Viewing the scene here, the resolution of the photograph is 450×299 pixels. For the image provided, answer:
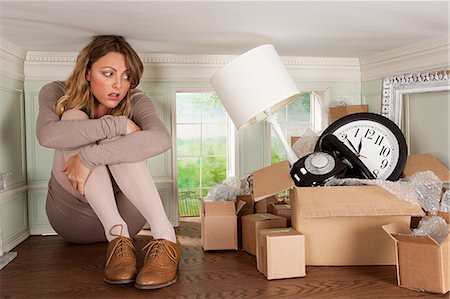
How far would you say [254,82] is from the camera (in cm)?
240

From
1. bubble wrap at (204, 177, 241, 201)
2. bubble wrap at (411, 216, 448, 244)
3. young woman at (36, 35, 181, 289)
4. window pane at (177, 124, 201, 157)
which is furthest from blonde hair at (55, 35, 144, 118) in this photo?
window pane at (177, 124, 201, 157)

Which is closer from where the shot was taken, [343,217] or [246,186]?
[343,217]

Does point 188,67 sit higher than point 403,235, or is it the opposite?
point 188,67

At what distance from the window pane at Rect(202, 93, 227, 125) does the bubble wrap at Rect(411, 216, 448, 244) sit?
322cm

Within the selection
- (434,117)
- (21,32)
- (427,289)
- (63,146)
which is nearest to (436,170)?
(434,117)

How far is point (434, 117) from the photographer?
2852mm

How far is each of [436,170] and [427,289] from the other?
0.85 m

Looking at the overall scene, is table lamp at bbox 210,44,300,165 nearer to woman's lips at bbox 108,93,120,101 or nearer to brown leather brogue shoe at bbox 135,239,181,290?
woman's lips at bbox 108,93,120,101

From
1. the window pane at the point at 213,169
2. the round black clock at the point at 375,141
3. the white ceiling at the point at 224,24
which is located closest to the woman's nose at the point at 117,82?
the white ceiling at the point at 224,24

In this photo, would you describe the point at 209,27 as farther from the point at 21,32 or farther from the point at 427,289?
the point at 427,289

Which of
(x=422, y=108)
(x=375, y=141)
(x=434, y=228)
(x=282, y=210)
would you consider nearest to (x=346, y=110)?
(x=422, y=108)

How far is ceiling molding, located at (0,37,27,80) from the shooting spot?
261 cm

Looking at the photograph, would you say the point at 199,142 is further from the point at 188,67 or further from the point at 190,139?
the point at 188,67

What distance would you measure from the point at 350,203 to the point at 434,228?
350 millimetres
